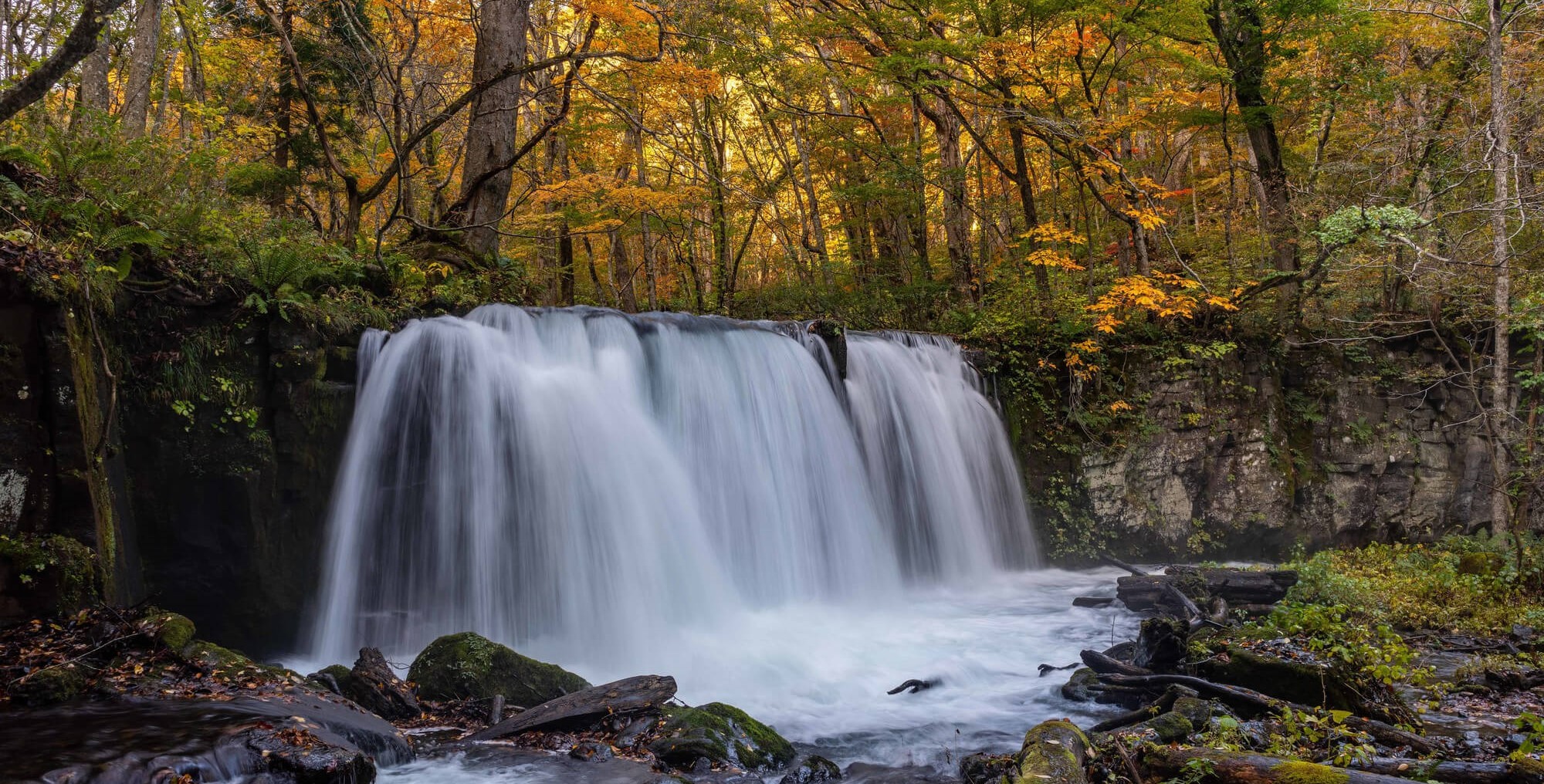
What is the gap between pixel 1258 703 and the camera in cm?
509

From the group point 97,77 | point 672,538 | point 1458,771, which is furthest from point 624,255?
point 1458,771

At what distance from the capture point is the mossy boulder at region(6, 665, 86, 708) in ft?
12.6

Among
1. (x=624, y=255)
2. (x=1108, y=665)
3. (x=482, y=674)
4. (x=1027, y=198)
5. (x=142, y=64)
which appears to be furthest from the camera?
(x=624, y=255)

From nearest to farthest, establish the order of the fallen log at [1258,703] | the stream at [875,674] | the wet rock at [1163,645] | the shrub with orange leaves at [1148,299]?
the fallen log at [1258,703] → the stream at [875,674] → the wet rock at [1163,645] → the shrub with orange leaves at [1148,299]

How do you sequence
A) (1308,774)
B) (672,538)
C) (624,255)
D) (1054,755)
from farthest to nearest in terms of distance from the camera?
(624,255), (672,538), (1054,755), (1308,774)

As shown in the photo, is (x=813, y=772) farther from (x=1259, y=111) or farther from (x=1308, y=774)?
(x=1259, y=111)

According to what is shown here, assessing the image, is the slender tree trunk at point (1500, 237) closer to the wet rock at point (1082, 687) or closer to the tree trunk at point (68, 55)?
the wet rock at point (1082, 687)

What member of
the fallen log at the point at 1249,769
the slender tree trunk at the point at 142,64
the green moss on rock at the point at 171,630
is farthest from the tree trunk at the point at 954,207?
the green moss on rock at the point at 171,630

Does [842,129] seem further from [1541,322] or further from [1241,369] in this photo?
[1541,322]

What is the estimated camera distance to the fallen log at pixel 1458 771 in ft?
11.5

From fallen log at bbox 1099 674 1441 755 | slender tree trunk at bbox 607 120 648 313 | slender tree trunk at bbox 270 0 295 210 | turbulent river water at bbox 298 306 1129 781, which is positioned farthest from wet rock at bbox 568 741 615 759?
slender tree trunk at bbox 607 120 648 313

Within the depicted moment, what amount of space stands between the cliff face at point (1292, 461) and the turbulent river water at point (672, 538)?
10.0 feet

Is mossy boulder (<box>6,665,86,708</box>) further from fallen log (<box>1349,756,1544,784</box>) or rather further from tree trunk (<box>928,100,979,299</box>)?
tree trunk (<box>928,100,979,299</box>)

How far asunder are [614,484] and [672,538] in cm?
82
